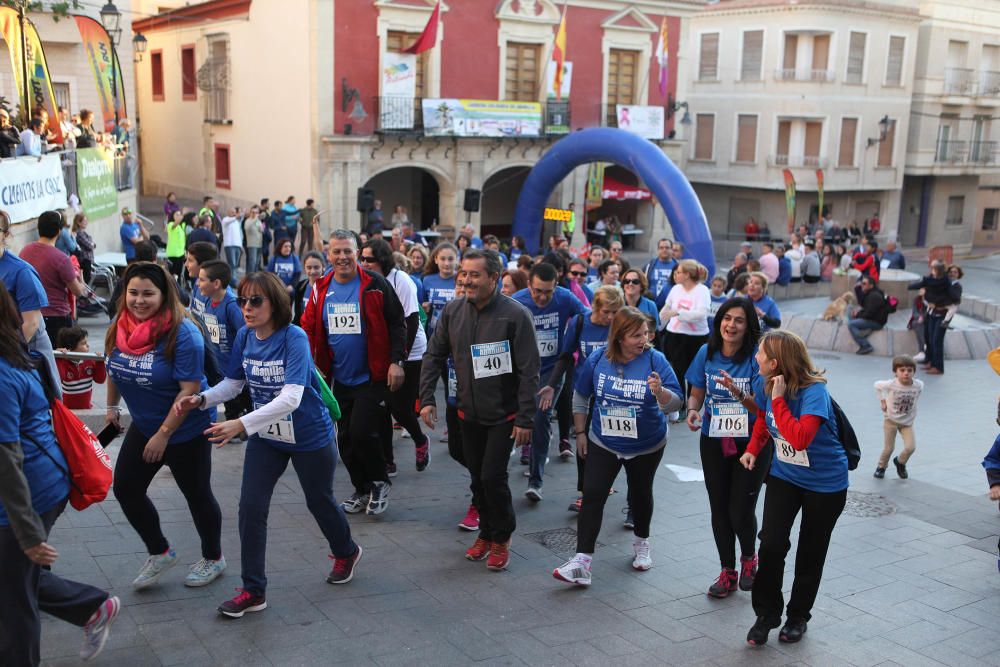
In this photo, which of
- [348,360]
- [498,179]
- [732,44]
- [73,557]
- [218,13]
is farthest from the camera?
[732,44]

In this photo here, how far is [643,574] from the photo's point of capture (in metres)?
6.15

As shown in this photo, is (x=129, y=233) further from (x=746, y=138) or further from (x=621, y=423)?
(x=746, y=138)

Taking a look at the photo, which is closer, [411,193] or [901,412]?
[901,412]

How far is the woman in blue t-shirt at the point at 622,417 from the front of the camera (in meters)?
5.76

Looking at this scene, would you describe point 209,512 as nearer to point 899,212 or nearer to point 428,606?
point 428,606

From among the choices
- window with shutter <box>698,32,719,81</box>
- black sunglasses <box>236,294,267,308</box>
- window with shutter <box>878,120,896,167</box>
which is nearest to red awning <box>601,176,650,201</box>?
window with shutter <box>698,32,719,81</box>

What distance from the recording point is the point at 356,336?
6.56 m

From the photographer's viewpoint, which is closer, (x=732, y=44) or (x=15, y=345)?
(x=15, y=345)

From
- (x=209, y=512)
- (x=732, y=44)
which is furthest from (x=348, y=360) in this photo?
(x=732, y=44)

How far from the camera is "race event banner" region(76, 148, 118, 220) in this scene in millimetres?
16828

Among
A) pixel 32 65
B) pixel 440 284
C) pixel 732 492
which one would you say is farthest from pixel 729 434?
pixel 32 65

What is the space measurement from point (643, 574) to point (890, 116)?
1461 inches

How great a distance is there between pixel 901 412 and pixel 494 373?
15.6ft

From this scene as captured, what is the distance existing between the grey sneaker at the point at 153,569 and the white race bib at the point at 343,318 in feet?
6.07
